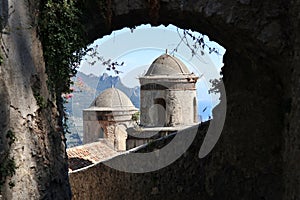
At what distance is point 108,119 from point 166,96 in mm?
5792

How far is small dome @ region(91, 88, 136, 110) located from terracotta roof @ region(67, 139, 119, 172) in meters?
5.45

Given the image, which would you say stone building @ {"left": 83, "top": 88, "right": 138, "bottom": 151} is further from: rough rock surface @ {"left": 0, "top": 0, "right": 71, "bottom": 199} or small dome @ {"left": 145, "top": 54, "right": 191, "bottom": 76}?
rough rock surface @ {"left": 0, "top": 0, "right": 71, "bottom": 199}

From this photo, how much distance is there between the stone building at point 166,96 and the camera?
16453mm

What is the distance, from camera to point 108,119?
21.7 metres

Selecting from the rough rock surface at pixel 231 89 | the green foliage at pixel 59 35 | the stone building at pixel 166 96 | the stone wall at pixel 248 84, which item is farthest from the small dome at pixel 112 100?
the green foliage at pixel 59 35

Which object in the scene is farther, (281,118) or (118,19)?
(281,118)

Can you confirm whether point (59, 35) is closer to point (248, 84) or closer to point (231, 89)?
point (248, 84)


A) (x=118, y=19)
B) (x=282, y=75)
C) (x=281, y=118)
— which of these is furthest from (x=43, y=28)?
(x=281, y=118)

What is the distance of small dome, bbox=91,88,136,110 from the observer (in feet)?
73.7

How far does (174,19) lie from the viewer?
15.9 feet

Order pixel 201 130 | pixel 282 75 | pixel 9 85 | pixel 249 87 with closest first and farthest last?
1. pixel 9 85
2. pixel 282 75
3. pixel 249 87
4. pixel 201 130

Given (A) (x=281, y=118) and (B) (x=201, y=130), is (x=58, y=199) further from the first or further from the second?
(B) (x=201, y=130)

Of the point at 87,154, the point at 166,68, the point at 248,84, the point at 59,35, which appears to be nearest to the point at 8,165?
the point at 59,35

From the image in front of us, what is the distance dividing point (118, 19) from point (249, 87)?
1.90 meters
